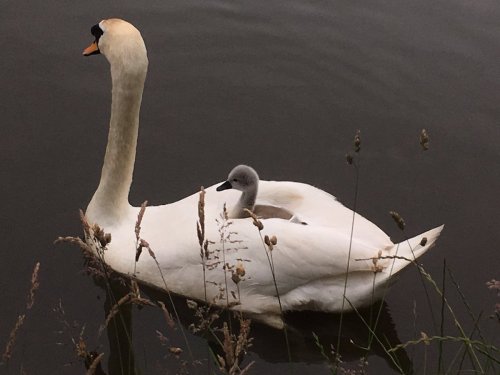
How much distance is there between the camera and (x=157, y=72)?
664 centimetres

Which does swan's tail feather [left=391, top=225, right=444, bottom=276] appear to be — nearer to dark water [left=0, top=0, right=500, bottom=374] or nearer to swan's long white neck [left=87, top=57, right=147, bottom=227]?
dark water [left=0, top=0, right=500, bottom=374]

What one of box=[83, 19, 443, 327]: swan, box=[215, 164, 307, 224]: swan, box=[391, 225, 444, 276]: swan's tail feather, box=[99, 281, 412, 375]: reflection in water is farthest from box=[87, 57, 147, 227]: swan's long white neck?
box=[391, 225, 444, 276]: swan's tail feather

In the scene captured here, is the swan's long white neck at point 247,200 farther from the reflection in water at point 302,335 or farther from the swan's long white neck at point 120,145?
the swan's long white neck at point 120,145

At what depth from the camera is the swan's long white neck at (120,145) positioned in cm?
444

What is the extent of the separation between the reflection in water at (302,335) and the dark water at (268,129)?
0.04ft

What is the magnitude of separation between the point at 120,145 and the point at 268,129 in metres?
1.74

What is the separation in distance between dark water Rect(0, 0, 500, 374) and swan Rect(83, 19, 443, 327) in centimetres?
30

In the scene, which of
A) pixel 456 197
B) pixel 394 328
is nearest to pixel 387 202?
pixel 456 197

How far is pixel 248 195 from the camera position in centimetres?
450

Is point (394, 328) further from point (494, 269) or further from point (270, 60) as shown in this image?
point (270, 60)

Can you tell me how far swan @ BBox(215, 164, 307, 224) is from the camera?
445cm

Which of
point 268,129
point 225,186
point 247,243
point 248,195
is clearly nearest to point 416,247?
point 247,243

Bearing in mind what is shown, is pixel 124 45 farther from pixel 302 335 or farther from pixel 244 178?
pixel 302 335

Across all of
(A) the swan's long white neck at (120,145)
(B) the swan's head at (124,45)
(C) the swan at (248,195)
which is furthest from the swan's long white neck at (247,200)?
(B) the swan's head at (124,45)
